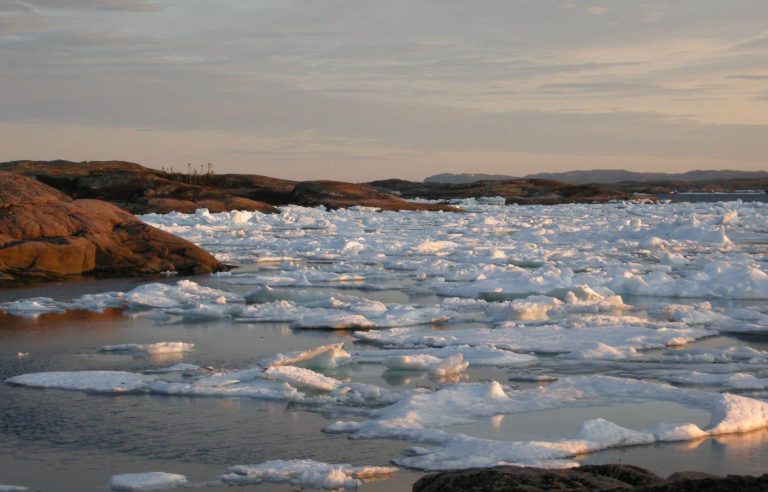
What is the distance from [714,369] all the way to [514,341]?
1.99 m

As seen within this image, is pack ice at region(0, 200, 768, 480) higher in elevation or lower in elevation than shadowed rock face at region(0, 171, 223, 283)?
lower

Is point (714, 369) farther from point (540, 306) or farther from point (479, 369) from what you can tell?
point (540, 306)

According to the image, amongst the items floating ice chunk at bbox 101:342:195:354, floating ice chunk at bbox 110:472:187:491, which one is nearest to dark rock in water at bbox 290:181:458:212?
floating ice chunk at bbox 101:342:195:354

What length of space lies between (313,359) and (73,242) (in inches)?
329

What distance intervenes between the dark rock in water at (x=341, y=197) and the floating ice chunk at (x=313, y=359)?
36308 mm

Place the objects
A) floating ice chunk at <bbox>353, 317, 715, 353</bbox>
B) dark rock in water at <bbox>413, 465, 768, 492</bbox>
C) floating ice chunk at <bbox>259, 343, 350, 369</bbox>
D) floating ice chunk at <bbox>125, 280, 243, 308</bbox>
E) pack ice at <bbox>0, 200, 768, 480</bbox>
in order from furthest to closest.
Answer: floating ice chunk at <bbox>125, 280, 243, 308</bbox>, floating ice chunk at <bbox>353, 317, 715, 353</bbox>, floating ice chunk at <bbox>259, 343, 350, 369</bbox>, pack ice at <bbox>0, 200, 768, 480</bbox>, dark rock in water at <bbox>413, 465, 768, 492</bbox>

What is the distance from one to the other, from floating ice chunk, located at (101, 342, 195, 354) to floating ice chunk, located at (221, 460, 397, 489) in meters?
3.83

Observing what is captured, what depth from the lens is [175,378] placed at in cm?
779

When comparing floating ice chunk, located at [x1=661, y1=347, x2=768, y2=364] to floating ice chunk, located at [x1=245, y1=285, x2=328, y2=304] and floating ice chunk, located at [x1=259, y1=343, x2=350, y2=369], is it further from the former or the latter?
floating ice chunk, located at [x1=245, y1=285, x2=328, y2=304]

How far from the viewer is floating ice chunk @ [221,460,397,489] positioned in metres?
5.02

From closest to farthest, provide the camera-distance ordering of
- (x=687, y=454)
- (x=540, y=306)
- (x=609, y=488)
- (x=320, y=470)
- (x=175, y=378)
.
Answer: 1. (x=609, y=488)
2. (x=320, y=470)
3. (x=687, y=454)
4. (x=175, y=378)
5. (x=540, y=306)

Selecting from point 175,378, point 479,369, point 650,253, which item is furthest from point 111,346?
point 650,253

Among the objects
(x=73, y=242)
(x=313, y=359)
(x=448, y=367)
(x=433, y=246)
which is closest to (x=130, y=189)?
(x=433, y=246)

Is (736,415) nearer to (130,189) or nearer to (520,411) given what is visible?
(520,411)
